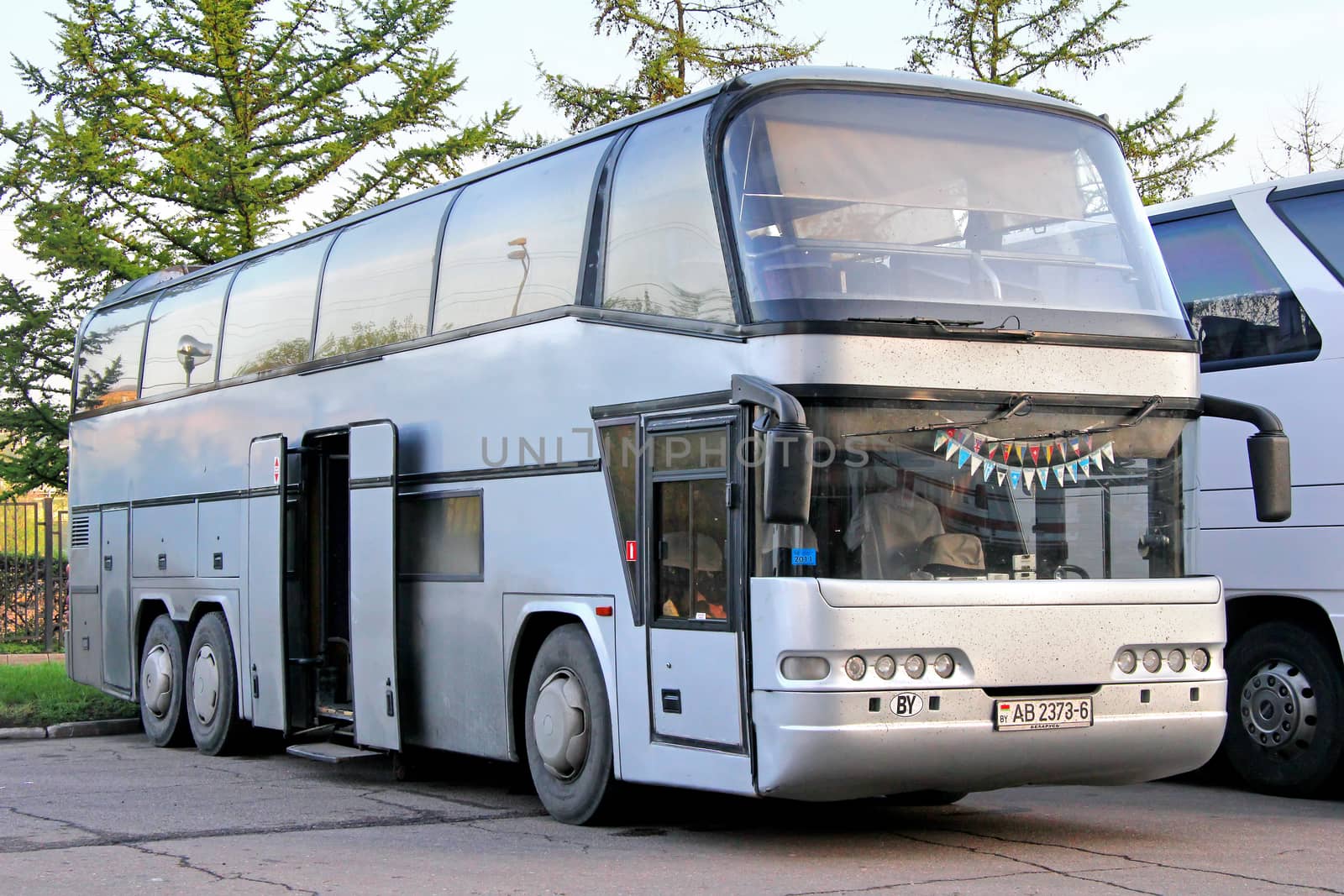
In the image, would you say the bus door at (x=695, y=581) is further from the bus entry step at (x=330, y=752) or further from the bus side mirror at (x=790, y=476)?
the bus entry step at (x=330, y=752)

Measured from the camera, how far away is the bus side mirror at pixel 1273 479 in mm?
8867

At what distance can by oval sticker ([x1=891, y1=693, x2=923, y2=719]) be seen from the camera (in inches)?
307

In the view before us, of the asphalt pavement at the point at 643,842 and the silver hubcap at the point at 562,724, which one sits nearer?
the asphalt pavement at the point at 643,842

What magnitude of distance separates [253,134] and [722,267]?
60.6 ft

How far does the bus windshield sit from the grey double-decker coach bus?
2 centimetres

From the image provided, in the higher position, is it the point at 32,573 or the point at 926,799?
the point at 32,573

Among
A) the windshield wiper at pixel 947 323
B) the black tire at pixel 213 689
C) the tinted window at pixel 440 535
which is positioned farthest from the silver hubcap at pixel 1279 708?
the black tire at pixel 213 689

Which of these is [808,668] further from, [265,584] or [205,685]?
[205,685]

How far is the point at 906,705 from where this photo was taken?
25.6 feet

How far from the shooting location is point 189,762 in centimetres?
1362

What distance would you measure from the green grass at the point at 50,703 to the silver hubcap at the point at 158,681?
1.23 meters

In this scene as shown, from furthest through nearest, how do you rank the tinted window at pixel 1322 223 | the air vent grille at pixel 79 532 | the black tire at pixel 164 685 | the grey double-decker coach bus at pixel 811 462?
the air vent grille at pixel 79 532 < the black tire at pixel 164 685 < the tinted window at pixel 1322 223 < the grey double-decker coach bus at pixel 811 462

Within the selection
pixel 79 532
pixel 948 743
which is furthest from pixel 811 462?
pixel 79 532

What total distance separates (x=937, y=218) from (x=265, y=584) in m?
6.81
